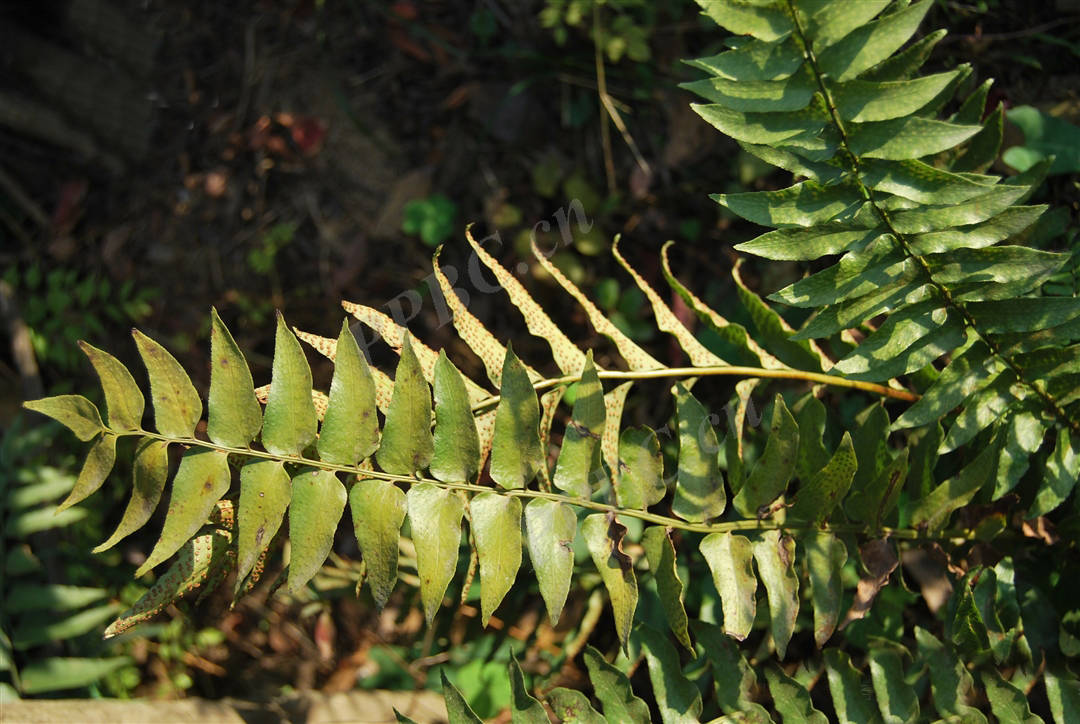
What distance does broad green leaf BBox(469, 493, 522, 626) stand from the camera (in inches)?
36.6

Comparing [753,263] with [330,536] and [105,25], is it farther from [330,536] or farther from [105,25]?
[105,25]

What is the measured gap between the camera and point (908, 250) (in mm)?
1000

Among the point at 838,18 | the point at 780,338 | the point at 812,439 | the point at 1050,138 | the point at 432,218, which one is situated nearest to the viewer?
the point at 838,18

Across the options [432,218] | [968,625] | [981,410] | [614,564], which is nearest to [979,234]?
[981,410]

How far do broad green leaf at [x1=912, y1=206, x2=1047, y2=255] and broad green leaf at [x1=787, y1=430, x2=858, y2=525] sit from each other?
233 millimetres

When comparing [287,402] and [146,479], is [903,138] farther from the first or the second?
[146,479]

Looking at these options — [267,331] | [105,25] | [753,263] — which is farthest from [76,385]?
[753,263]

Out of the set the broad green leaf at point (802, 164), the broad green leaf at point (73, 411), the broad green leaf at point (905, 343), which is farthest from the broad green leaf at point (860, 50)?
the broad green leaf at point (73, 411)

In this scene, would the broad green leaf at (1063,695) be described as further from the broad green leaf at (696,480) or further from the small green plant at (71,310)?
the small green plant at (71,310)

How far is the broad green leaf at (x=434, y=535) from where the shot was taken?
3.01ft

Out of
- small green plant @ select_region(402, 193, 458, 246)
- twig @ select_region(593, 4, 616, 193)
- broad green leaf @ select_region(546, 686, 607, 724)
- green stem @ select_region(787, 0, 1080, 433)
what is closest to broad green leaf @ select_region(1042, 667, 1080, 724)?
green stem @ select_region(787, 0, 1080, 433)

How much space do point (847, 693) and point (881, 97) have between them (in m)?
0.73

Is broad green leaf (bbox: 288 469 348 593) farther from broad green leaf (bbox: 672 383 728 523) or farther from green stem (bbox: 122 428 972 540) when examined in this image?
broad green leaf (bbox: 672 383 728 523)

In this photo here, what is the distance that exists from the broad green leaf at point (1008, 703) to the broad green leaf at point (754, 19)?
818mm
